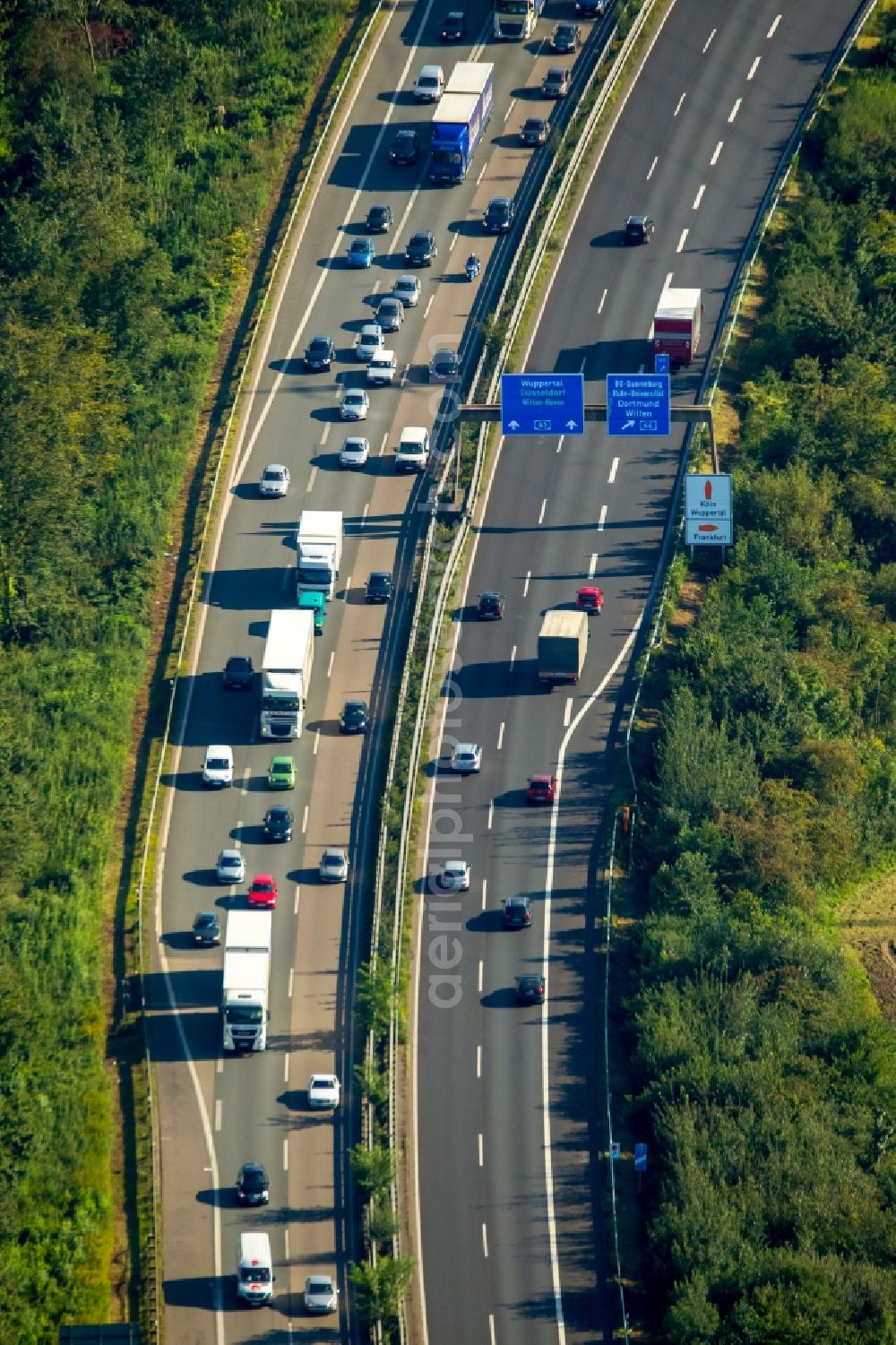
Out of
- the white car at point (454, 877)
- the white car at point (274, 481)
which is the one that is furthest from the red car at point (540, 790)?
the white car at point (274, 481)

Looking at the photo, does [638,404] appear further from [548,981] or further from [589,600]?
[548,981]

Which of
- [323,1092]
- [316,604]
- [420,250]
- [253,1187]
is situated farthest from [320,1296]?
[420,250]

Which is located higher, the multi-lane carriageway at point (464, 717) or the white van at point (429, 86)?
the white van at point (429, 86)

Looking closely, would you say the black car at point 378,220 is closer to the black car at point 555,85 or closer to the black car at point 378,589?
the black car at point 555,85

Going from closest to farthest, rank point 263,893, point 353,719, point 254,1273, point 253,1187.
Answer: point 254,1273 < point 253,1187 < point 263,893 < point 353,719

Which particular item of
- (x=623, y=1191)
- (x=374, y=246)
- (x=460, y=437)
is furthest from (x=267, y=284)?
(x=623, y=1191)

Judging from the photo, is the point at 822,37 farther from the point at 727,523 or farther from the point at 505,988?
the point at 505,988

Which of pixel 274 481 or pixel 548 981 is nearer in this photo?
pixel 548 981
